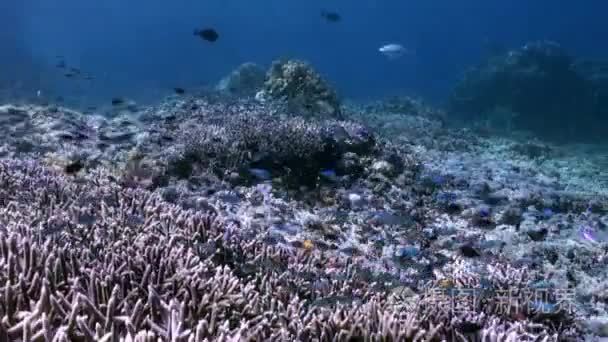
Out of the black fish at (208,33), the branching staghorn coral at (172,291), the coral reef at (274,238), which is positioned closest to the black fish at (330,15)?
the coral reef at (274,238)

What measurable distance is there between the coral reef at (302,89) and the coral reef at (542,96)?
15.7 metres

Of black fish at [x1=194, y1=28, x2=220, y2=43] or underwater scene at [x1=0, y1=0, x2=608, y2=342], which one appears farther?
black fish at [x1=194, y1=28, x2=220, y2=43]

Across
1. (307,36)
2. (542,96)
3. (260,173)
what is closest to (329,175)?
(260,173)

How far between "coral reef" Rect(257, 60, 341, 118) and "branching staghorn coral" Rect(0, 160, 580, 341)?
439 inches

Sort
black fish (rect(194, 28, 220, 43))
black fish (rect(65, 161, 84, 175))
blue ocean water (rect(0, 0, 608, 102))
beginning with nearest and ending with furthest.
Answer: black fish (rect(65, 161, 84, 175)), black fish (rect(194, 28, 220, 43)), blue ocean water (rect(0, 0, 608, 102))

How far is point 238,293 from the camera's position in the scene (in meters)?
3.54

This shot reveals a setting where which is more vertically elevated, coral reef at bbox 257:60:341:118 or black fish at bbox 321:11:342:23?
black fish at bbox 321:11:342:23

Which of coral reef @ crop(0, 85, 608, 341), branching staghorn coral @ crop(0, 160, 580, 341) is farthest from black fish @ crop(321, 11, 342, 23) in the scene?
branching staghorn coral @ crop(0, 160, 580, 341)

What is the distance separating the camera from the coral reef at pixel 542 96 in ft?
89.8

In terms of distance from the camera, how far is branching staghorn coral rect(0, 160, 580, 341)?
9.23 feet

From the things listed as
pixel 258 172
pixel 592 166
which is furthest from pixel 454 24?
pixel 258 172

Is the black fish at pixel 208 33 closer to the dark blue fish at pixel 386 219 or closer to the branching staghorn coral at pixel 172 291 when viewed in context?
the dark blue fish at pixel 386 219

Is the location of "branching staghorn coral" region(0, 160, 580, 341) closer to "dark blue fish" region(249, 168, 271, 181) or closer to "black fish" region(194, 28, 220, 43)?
"dark blue fish" region(249, 168, 271, 181)

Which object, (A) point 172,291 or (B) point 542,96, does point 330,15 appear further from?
(B) point 542,96
